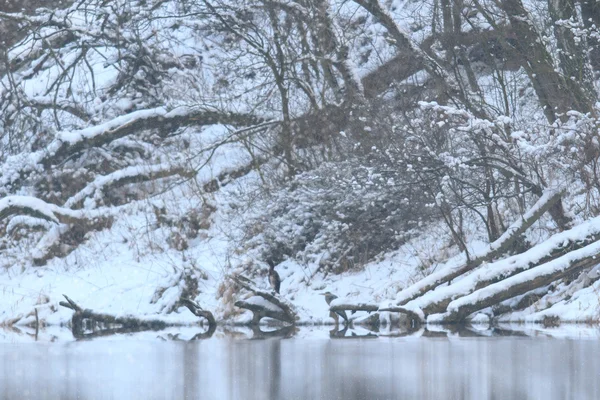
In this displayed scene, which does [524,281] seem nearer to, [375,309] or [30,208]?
[375,309]

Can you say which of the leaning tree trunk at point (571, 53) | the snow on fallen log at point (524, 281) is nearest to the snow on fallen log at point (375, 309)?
the snow on fallen log at point (524, 281)

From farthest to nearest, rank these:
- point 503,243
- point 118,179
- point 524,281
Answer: point 118,179 → point 503,243 → point 524,281

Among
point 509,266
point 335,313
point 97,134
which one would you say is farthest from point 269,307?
point 97,134

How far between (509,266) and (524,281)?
355 mm

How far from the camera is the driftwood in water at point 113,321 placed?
10.6m

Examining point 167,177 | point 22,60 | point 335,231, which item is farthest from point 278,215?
point 22,60

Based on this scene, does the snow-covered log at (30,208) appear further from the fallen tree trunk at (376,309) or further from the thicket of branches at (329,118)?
the fallen tree trunk at (376,309)

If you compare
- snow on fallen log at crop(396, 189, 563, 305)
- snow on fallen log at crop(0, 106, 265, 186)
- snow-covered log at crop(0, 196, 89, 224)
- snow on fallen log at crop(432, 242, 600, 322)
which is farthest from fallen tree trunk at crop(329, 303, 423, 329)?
snow-covered log at crop(0, 196, 89, 224)

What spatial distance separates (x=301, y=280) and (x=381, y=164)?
6.45 ft

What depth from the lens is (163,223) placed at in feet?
50.4

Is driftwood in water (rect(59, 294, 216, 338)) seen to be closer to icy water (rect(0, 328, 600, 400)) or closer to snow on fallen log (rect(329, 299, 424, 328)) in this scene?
snow on fallen log (rect(329, 299, 424, 328))

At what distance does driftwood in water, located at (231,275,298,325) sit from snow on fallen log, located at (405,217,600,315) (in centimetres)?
134

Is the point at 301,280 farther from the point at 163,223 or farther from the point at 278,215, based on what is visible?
the point at 163,223

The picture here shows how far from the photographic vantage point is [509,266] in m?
9.95
